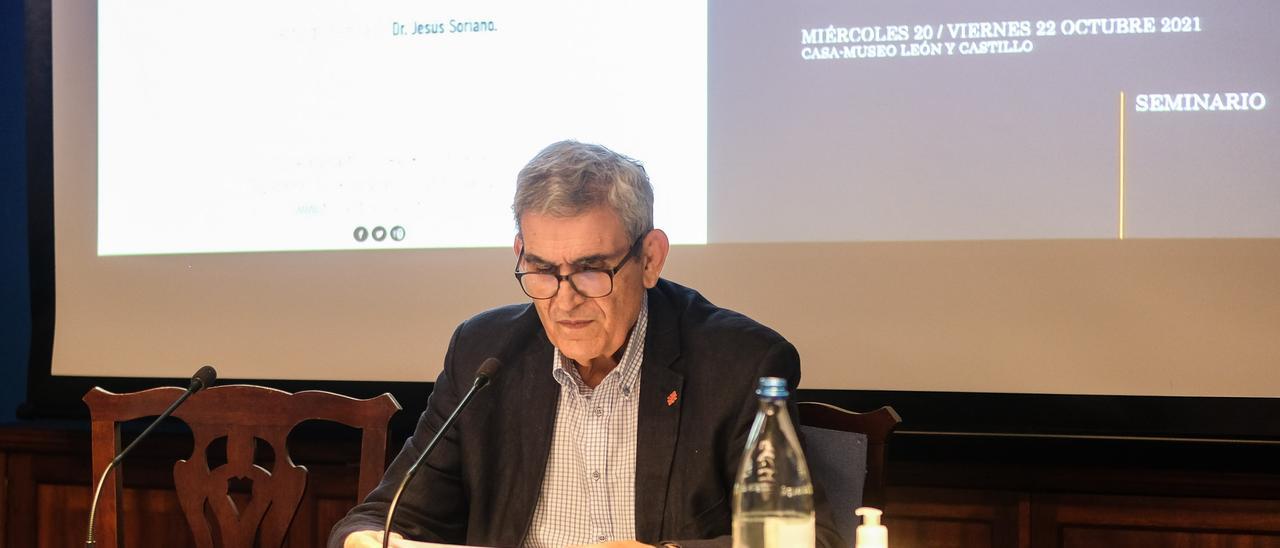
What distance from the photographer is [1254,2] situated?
2.26 meters

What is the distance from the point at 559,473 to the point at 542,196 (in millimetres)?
446

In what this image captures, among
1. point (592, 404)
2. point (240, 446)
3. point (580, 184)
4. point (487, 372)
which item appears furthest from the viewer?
point (240, 446)

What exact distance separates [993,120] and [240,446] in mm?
1713

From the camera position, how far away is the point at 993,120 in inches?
94.2

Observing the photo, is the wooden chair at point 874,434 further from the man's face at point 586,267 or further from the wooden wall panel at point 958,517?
the wooden wall panel at point 958,517

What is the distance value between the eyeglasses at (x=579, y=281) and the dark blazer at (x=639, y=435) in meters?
0.14

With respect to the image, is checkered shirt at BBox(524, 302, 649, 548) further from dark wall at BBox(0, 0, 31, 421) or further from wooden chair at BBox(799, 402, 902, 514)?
dark wall at BBox(0, 0, 31, 421)

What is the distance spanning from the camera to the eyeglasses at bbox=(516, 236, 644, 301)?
1665 millimetres

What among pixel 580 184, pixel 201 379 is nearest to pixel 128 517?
pixel 201 379

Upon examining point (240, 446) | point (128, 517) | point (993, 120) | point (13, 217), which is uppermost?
point (993, 120)

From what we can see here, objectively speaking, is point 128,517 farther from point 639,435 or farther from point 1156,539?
point 1156,539

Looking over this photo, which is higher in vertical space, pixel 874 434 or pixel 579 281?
pixel 579 281

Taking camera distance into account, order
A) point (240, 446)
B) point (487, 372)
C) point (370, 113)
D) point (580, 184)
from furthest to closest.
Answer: point (370, 113), point (240, 446), point (580, 184), point (487, 372)

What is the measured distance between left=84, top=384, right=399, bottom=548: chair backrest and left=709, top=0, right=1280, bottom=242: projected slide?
102 centimetres
